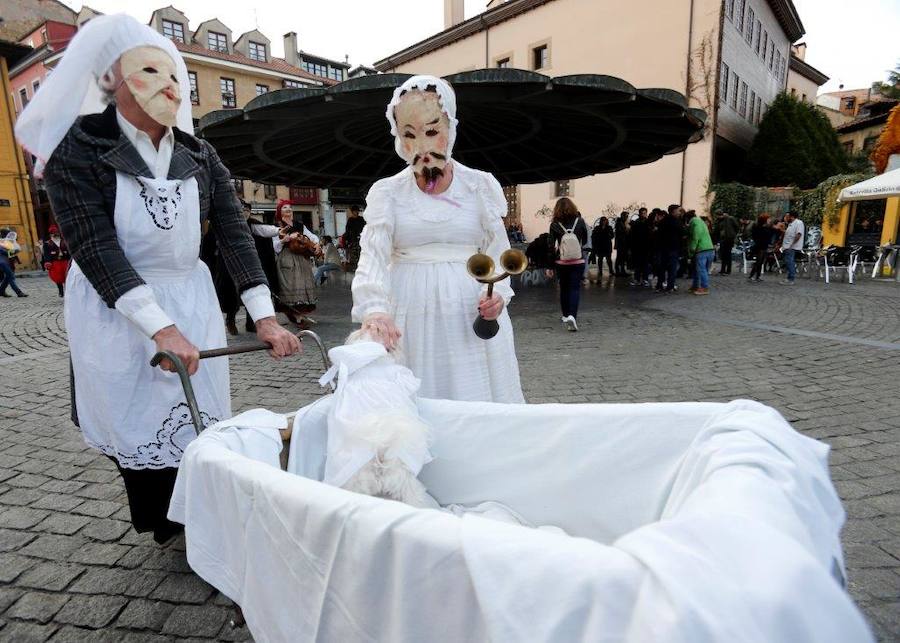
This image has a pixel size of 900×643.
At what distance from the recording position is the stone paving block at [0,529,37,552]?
232cm

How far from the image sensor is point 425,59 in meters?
27.3

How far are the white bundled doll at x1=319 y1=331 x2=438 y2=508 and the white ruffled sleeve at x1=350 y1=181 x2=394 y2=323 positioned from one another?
47 centimetres

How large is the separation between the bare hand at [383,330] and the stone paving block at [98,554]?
1.56 m

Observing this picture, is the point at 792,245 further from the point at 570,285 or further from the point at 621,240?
the point at 570,285

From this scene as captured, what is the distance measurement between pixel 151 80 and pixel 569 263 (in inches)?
218

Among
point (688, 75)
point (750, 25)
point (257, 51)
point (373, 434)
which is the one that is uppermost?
point (257, 51)

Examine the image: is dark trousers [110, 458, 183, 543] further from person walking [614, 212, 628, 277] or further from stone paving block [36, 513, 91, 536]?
person walking [614, 212, 628, 277]

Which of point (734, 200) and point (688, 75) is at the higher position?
point (688, 75)

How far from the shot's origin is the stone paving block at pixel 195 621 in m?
1.79

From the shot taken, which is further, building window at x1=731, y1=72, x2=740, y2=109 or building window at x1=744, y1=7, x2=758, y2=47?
building window at x1=744, y1=7, x2=758, y2=47

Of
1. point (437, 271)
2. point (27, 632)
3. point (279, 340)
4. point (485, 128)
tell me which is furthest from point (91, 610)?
point (485, 128)

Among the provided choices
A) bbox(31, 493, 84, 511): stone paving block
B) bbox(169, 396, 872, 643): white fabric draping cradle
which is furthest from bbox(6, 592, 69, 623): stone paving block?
bbox(169, 396, 872, 643): white fabric draping cradle

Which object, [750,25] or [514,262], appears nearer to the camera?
[514,262]

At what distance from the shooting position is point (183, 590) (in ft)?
6.55
